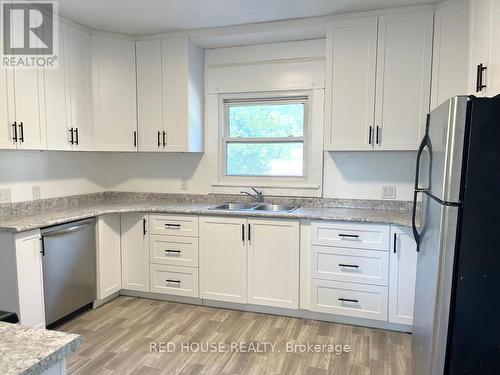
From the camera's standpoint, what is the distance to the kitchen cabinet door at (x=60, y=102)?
299 centimetres

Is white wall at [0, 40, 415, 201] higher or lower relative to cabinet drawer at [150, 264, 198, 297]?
higher

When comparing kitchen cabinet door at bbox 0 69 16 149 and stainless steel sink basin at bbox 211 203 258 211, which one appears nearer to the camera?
kitchen cabinet door at bbox 0 69 16 149

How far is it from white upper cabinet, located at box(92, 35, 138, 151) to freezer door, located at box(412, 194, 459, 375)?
280cm

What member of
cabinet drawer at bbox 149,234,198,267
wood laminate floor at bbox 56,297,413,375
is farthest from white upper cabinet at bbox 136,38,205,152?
wood laminate floor at bbox 56,297,413,375

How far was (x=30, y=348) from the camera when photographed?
837 mm

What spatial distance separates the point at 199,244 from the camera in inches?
126

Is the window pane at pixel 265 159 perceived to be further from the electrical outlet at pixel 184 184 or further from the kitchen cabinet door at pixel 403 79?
the kitchen cabinet door at pixel 403 79

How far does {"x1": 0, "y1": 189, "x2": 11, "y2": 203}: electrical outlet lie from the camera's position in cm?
285

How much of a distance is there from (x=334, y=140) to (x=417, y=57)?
89 cm

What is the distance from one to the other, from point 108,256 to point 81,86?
1592mm

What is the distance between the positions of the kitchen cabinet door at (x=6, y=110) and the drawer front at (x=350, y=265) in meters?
2.44

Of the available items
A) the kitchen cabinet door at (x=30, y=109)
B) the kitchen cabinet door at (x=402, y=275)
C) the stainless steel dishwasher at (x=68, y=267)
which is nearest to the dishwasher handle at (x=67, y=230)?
the stainless steel dishwasher at (x=68, y=267)

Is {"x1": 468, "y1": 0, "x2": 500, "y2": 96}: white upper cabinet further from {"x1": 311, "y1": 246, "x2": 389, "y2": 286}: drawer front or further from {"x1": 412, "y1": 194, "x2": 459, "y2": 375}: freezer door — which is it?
{"x1": 311, "y1": 246, "x2": 389, "y2": 286}: drawer front

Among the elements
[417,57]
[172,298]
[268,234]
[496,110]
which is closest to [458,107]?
[496,110]
